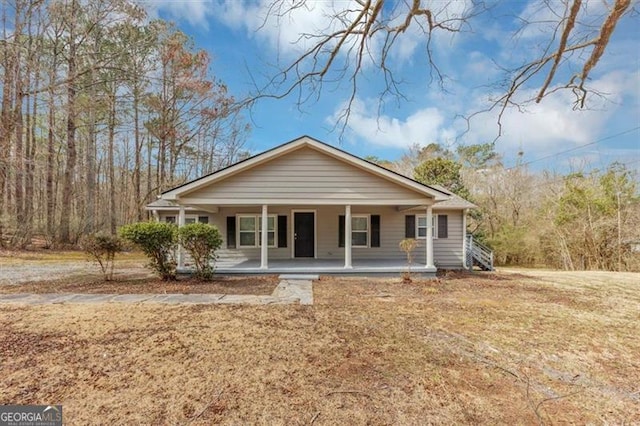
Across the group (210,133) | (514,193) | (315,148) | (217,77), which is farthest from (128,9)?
(514,193)

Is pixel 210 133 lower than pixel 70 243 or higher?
higher

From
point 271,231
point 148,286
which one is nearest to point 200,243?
point 148,286

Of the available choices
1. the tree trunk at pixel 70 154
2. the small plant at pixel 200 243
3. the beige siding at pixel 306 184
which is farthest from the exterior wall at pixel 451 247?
the tree trunk at pixel 70 154

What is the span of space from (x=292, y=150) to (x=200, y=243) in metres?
3.88

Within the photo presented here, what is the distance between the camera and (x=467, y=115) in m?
4.98

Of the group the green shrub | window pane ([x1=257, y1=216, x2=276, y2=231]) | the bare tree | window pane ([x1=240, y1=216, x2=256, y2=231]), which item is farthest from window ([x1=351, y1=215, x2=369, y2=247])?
the bare tree

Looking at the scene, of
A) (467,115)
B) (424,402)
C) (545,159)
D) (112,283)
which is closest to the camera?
(424,402)

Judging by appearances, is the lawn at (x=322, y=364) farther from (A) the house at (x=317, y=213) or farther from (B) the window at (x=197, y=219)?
(B) the window at (x=197, y=219)

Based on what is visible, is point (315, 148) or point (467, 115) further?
point (315, 148)

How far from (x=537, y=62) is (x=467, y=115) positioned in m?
1.10

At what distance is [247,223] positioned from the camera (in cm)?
1200

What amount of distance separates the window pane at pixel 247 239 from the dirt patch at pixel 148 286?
3383 millimetres

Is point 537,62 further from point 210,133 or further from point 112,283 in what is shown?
point 210,133

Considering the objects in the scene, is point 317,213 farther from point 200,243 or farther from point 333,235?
point 200,243
